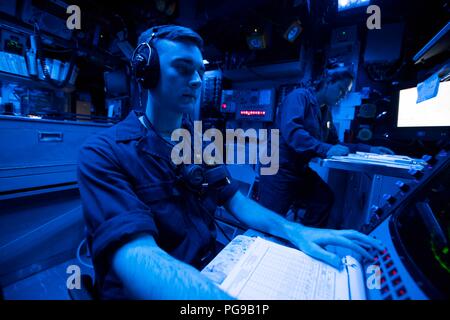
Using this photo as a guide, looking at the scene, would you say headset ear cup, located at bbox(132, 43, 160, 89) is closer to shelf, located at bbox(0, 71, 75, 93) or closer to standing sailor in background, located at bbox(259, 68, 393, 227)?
standing sailor in background, located at bbox(259, 68, 393, 227)

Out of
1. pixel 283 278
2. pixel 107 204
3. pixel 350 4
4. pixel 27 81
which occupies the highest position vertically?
pixel 350 4

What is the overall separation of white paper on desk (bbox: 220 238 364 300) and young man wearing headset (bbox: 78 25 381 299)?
4cm

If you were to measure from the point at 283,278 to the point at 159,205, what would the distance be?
1.26 feet

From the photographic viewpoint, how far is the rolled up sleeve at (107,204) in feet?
1.45

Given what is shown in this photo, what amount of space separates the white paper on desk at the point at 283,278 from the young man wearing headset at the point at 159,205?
0.14 ft

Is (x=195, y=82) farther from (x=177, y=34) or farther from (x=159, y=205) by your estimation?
(x=159, y=205)

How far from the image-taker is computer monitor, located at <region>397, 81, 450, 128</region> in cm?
118

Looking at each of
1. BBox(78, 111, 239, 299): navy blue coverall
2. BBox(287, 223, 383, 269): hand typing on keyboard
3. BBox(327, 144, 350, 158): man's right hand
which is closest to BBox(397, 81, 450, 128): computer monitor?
BBox(327, 144, 350, 158): man's right hand

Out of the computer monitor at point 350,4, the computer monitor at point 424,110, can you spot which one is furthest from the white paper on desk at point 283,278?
the computer monitor at point 350,4

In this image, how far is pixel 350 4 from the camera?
1666 mm

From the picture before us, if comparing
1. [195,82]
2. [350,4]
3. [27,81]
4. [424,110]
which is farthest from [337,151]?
[27,81]

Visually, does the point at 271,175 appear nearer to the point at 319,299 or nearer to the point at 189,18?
the point at 319,299

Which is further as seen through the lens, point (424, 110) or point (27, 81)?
point (27, 81)

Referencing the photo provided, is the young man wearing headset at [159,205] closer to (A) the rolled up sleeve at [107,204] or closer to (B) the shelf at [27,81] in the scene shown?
(A) the rolled up sleeve at [107,204]
